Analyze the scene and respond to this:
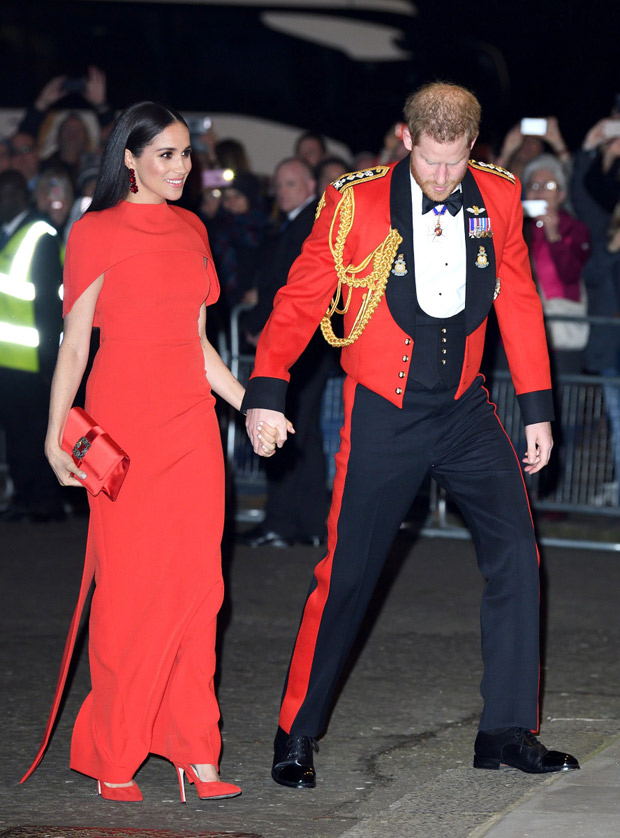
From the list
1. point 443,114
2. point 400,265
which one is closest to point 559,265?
point 400,265

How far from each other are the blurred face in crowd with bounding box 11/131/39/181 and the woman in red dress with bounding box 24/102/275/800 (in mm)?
8753

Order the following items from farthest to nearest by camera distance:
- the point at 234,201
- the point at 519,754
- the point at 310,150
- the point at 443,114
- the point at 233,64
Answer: the point at 233,64 < the point at 310,150 < the point at 234,201 < the point at 519,754 < the point at 443,114

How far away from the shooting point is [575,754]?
4848 mm

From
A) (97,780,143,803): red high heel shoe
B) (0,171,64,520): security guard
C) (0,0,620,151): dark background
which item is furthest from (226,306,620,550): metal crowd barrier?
(0,0,620,151): dark background

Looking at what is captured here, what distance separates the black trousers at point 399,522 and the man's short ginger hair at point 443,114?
759 millimetres

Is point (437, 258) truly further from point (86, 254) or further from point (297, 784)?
point (297, 784)

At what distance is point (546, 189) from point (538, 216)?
8.0 inches

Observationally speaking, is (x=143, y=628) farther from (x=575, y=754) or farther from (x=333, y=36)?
(x=333, y=36)

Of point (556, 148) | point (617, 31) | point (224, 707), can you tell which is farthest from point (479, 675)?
point (617, 31)

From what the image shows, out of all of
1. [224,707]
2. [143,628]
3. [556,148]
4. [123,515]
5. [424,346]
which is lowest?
[224,707]

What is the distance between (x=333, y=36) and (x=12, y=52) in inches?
141

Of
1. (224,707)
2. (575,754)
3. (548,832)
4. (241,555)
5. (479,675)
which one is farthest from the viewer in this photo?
(241,555)

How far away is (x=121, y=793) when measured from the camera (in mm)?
4406

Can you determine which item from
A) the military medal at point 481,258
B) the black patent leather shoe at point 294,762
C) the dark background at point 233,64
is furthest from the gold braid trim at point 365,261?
the dark background at point 233,64
